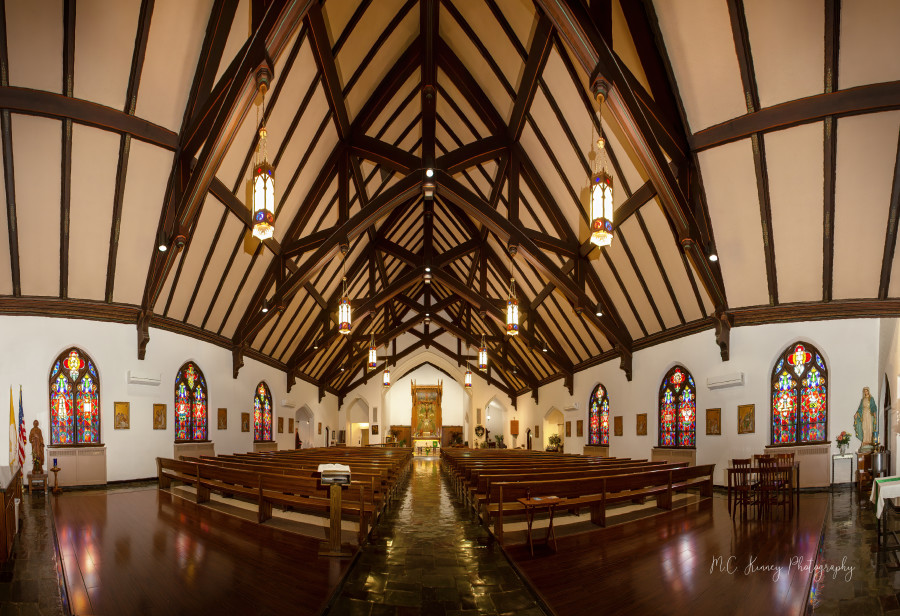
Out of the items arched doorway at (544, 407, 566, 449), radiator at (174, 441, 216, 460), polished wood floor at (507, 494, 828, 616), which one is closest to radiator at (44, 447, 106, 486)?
radiator at (174, 441, 216, 460)

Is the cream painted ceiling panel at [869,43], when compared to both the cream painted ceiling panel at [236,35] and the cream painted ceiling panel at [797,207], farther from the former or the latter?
the cream painted ceiling panel at [236,35]

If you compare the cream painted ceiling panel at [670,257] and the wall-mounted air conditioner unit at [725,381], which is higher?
the cream painted ceiling panel at [670,257]

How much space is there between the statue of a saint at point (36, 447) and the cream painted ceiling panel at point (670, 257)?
1244 centimetres

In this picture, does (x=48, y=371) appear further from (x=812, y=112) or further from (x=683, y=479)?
(x=812, y=112)

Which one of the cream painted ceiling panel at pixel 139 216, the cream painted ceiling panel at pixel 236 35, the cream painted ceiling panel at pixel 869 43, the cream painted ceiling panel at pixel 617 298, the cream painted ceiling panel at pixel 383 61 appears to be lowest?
the cream painted ceiling panel at pixel 617 298

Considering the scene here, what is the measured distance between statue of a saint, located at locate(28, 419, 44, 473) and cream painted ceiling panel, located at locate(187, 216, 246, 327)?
4.14 metres

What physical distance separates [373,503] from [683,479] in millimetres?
5678

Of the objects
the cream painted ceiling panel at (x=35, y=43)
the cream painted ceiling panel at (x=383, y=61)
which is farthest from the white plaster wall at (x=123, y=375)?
the cream painted ceiling panel at (x=383, y=61)

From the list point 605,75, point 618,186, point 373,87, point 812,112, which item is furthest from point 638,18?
point 373,87

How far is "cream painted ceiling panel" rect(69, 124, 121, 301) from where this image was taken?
332 inches

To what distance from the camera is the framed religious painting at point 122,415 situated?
11.8 m

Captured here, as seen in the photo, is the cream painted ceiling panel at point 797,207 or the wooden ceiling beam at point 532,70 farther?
the wooden ceiling beam at point 532,70

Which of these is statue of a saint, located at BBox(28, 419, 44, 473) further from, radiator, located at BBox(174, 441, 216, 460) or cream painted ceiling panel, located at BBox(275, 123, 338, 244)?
cream painted ceiling panel, located at BBox(275, 123, 338, 244)

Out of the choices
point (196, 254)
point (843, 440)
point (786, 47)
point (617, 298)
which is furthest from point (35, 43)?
point (843, 440)
